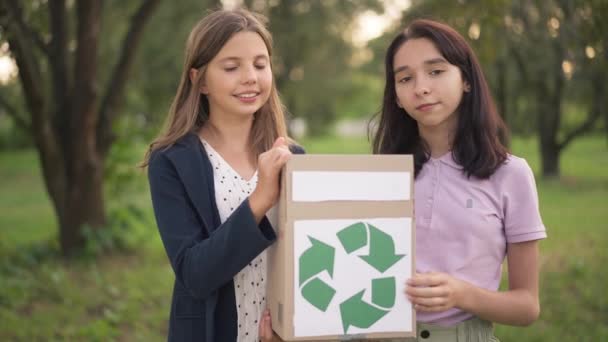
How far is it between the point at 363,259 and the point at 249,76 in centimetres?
67

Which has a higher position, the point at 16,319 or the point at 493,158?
the point at 493,158

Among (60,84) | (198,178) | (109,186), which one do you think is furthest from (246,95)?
(109,186)

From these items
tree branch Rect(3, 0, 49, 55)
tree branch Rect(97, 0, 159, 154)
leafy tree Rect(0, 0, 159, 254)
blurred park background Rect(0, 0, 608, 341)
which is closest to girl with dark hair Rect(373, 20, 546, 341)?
blurred park background Rect(0, 0, 608, 341)

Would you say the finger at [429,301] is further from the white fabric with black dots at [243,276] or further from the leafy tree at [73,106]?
the leafy tree at [73,106]

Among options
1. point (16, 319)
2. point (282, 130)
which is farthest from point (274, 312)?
point (16, 319)

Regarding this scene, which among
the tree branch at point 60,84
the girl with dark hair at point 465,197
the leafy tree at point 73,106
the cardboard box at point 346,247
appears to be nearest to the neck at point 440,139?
the girl with dark hair at point 465,197

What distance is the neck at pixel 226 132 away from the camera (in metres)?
2.16

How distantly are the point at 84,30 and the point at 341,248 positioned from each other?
16.5 feet

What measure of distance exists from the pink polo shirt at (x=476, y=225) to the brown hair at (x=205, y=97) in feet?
1.99

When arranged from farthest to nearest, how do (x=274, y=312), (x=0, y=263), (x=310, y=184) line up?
1. (x=0, y=263)
2. (x=274, y=312)
3. (x=310, y=184)

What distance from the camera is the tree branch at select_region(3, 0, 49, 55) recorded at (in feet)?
17.1

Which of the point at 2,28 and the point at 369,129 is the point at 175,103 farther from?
the point at 2,28

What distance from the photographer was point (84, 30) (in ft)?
19.8

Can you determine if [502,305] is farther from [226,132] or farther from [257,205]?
[226,132]
